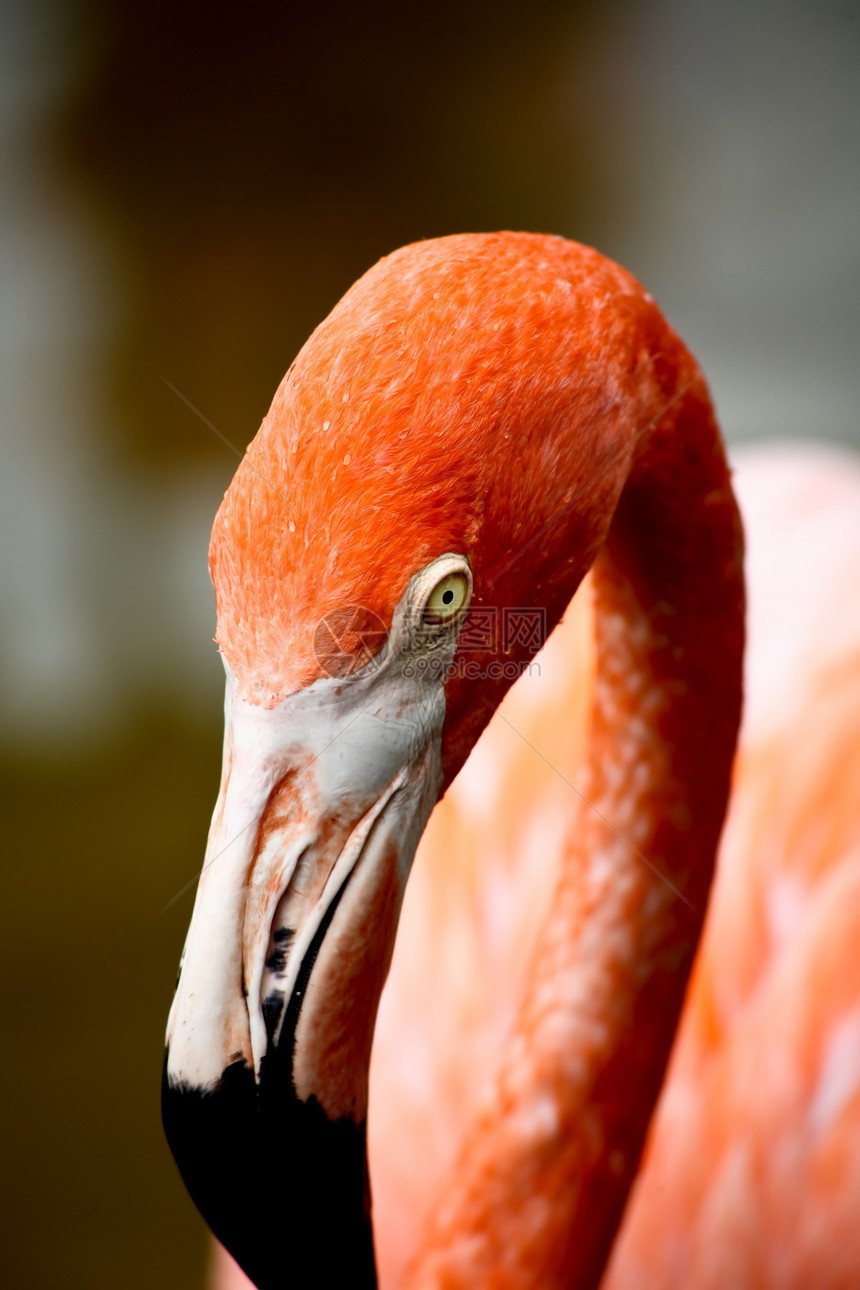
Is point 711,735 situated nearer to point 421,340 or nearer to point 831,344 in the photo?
point 421,340

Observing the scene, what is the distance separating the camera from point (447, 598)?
598 mm

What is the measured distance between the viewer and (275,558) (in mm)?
559

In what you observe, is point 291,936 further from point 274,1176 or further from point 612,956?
point 612,956

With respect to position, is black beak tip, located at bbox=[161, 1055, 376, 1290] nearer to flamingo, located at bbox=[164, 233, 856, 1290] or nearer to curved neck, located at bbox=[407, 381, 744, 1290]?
flamingo, located at bbox=[164, 233, 856, 1290]

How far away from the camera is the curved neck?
0.90 metres

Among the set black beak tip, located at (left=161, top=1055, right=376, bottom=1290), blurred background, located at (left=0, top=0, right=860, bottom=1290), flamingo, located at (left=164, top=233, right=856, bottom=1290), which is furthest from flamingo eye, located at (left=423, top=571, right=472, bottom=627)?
blurred background, located at (left=0, top=0, right=860, bottom=1290)

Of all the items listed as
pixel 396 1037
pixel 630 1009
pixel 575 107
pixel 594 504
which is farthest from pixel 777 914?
pixel 575 107

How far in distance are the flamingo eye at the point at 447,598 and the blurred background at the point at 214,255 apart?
5.76 feet

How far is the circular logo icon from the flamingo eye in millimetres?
33

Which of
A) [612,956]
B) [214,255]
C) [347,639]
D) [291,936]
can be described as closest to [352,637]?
[347,639]

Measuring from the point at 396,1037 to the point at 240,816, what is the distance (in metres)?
1.02

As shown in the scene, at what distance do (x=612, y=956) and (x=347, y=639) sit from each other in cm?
52

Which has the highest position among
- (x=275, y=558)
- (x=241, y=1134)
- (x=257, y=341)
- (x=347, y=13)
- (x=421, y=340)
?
(x=347, y=13)

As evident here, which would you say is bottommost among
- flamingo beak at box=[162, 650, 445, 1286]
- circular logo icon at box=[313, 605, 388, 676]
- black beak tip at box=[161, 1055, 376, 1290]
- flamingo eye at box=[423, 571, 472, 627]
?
black beak tip at box=[161, 1055, 376, 1290]
